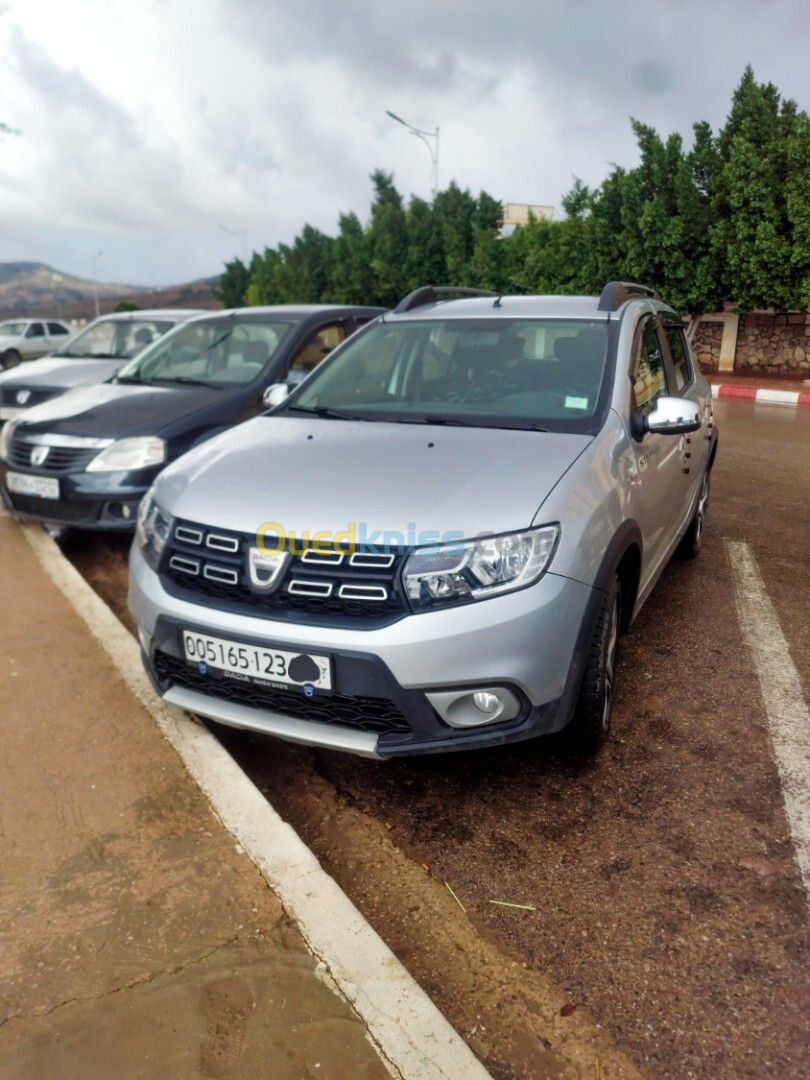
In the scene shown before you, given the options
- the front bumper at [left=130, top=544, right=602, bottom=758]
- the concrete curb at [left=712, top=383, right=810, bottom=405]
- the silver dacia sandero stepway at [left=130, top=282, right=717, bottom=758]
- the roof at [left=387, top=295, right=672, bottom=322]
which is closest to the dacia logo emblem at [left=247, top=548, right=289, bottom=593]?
the silver dacia sandero stepway at [left=130, top=282, right=717, bottom=758]

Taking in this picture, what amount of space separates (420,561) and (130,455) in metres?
3.23

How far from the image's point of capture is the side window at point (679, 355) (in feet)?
14.6

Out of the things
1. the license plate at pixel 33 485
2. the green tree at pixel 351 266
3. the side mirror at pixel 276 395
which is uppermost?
the green tree at pixel 351 266

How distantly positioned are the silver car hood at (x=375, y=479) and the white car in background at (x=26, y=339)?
21791 millimetres

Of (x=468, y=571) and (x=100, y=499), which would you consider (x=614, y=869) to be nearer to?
(x=468, y=571)

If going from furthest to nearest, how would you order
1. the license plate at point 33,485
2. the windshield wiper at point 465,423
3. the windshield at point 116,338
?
the windshield at point 116,338 < the license plate at point 33,485 < the windshield wiper at point 465,423

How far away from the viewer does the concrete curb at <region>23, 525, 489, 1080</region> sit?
178 cm

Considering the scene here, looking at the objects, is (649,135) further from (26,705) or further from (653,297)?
(26,705)

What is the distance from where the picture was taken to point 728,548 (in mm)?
5363

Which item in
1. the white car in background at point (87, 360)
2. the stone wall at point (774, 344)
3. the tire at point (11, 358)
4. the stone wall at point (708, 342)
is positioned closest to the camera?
the white car in background at point (87, 360)

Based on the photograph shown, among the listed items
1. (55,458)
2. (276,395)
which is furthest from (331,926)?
(55,458)

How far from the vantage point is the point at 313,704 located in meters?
2.46

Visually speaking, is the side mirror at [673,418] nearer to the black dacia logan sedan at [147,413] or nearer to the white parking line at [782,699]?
the white parking line at [782,699]

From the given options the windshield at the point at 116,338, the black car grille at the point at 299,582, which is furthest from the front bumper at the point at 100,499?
the windshield at the point at 116,338
